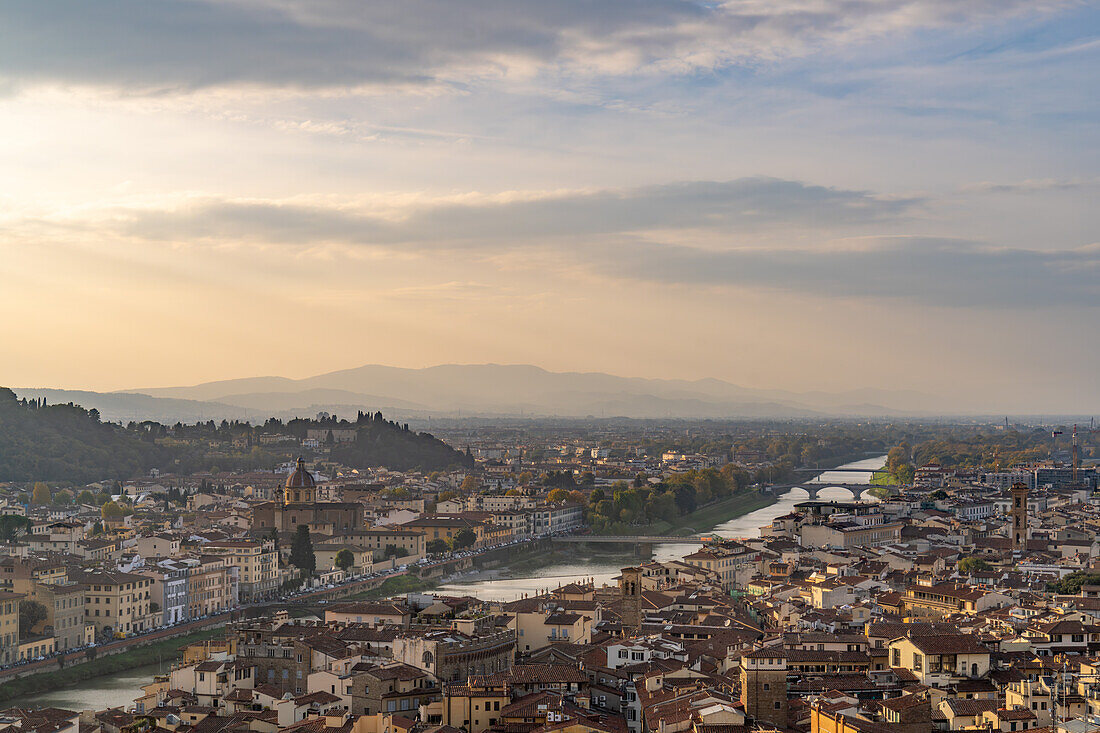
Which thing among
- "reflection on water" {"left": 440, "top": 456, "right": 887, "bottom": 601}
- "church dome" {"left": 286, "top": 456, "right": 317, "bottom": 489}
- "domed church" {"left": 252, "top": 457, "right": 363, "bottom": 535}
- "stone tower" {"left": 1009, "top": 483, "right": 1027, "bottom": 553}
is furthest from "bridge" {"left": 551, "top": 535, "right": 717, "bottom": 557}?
"stone tower" {"left": 1009, "top": 483, "right": 1027, "bottom": 553}

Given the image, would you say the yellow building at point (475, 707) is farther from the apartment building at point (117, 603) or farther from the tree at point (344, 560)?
the tree at point (344, 560)

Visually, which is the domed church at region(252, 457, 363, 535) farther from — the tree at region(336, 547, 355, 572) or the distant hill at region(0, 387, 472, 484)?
the distant hill at region(0, 387, 472, 484)

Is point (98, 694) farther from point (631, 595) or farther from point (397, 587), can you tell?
point (397, 587)

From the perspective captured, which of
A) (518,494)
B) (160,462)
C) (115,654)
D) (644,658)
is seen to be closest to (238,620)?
(115,654)

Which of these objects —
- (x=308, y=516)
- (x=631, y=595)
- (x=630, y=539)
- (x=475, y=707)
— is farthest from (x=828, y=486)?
(x=475, y=707)

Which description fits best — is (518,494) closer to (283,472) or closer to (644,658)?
(283,472)

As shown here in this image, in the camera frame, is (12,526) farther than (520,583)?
Yes

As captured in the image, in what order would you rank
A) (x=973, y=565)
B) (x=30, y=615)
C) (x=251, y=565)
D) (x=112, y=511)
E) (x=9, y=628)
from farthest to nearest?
(x=112, y=511)
(x=251, y=565)
(x=973, y=565)
(x=30, y=615)
(x=9, y=628)

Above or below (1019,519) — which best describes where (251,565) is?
below
